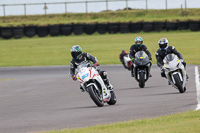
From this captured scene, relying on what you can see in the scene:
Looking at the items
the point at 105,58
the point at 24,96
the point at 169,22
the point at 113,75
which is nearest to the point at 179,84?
the point at 24,96

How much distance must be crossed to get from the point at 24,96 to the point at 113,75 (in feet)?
24.2

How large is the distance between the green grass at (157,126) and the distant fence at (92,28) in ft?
130

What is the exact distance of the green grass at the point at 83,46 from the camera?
36706 mm

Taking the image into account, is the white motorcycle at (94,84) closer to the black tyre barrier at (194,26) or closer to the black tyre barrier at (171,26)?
the black tyre barrier at (194,26)

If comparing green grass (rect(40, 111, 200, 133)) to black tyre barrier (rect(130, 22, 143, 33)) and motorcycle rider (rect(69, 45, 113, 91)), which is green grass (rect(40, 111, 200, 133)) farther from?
black tyre barrier (rect(130, 22, 143, 33))

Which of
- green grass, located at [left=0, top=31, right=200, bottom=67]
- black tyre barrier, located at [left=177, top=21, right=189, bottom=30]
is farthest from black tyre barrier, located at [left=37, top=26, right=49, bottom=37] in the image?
black tyre barrier, located at [left=177, top=21, right=189, bottom=30]

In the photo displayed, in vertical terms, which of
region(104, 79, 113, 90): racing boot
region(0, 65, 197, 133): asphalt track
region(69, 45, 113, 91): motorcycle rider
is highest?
region(69, 45, 113, 91): motorcycle rider

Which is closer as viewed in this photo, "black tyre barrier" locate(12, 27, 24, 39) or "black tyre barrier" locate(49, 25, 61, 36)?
"black tyre barrier" locate(49, 25, 61, 36)

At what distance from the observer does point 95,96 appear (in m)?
12.2

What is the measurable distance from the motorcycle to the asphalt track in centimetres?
38

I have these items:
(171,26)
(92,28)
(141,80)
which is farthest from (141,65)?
(92,28)

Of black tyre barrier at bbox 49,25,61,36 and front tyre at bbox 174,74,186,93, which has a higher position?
black tyre barrier at bbox 49,25,61,36

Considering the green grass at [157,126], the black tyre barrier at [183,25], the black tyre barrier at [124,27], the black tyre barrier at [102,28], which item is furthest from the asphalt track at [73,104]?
the black tyre barrier at [102,28]

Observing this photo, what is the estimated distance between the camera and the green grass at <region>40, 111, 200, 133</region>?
7.96 meters
